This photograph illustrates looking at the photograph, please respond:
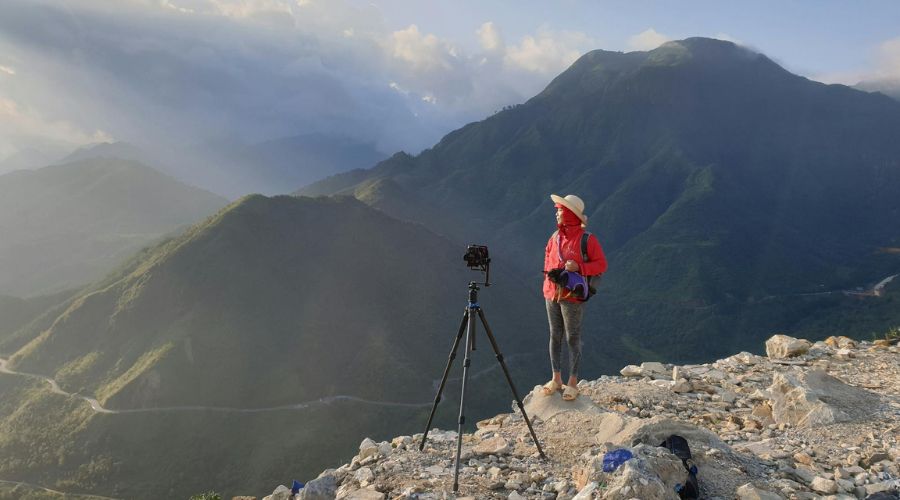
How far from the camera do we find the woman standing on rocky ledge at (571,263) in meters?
7.70

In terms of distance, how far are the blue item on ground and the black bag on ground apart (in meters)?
0.65

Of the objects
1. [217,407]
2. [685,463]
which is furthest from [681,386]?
[217,407]

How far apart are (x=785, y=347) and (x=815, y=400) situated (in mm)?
4920

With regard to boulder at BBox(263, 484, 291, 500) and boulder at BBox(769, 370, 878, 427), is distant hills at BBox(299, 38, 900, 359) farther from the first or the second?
boulder at BBox(263, 484, 291, 500)

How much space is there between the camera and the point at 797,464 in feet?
21.1

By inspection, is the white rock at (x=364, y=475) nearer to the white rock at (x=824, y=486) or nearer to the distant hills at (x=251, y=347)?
the white rock at (x=824, y=486)

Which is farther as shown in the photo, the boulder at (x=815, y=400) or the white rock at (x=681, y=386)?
the white rock at (x=681, y=386)

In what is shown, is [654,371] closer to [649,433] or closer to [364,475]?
[649,433]

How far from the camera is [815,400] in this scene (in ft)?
26.6

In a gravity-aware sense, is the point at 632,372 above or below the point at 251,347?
above

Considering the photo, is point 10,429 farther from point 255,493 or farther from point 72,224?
point 72,224

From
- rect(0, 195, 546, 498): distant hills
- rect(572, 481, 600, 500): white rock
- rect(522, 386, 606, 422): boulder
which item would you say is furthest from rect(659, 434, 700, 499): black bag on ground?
rect(0, 195, 546, 498): distant hills

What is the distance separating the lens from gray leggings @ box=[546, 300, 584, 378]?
25.7ft

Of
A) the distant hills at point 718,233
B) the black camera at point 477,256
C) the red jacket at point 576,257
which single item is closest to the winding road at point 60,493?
the black camera at point 477,256
